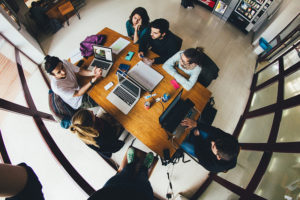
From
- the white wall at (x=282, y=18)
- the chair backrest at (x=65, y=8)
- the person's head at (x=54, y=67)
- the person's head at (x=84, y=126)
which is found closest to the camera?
the person's head at (x=84, y=126)

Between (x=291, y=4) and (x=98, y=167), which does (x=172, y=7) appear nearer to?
(x=291, y=4)

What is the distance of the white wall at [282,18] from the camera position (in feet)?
9.13

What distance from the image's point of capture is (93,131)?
1.60 m

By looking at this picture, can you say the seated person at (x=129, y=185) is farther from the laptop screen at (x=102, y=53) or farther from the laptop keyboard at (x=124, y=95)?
the laptop screen at (x=102, y=53)

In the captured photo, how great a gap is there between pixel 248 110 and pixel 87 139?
304 centimetres

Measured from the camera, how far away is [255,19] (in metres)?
3.58

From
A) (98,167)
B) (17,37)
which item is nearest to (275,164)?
(98,167)

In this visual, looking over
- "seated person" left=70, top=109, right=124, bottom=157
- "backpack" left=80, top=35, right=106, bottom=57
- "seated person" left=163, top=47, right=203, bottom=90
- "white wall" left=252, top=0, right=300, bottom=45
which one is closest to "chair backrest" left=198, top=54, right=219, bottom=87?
"seated person" left=163, top=47, right=203, bottom=90

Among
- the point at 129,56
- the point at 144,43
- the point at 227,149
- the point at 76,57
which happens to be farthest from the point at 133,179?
the point at 76,57

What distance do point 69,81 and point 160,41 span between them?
1609 millimetres

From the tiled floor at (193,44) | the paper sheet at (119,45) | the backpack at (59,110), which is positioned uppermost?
the paper sheet at (119,45)

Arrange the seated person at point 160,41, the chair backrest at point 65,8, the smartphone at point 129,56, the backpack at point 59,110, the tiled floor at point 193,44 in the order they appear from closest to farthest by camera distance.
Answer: the backpack at point 59,110 < the seated person at point 160,41 < the smartphone at point 129,56 < the tiled floor at point 193,44 < the chair backrest at point 65,8

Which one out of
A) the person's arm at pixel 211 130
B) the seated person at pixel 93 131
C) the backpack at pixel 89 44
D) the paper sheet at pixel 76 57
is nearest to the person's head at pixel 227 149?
the person's arm at pixel 211 130

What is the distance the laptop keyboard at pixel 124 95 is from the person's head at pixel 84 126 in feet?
1.79
